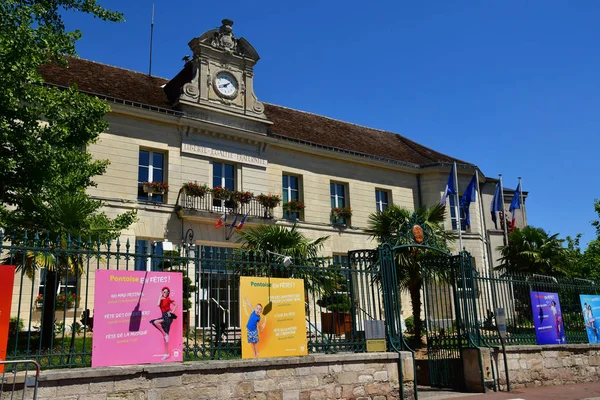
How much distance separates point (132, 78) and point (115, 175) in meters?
5.56

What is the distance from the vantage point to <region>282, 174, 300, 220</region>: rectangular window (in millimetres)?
22125

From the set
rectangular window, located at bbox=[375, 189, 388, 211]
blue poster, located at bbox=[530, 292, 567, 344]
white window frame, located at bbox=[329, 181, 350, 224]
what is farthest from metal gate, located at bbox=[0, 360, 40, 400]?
rectangular window, located at bbox=[375, 189, 388, 211]

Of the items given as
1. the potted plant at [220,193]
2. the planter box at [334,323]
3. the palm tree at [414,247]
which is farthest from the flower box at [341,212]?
the planter box at [334,323]

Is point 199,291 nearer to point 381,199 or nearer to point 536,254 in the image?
point 536,254

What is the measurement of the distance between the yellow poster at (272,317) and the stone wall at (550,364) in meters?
5.47

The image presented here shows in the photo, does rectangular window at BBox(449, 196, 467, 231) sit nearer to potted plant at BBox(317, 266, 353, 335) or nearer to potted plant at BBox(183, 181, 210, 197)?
potted plant at BBox(183, 181, 210, 197)

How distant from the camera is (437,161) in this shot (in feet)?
90.5

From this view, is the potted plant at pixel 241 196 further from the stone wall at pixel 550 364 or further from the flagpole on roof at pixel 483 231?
the flagpole on roof at pixel 483 231

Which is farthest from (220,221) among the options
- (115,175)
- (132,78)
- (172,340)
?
(172,340)

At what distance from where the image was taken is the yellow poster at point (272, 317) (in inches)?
338

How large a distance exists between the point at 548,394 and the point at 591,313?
458 cm

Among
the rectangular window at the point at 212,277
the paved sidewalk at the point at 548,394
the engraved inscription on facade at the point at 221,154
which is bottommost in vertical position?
the paved sidewalk at the point at 548,394

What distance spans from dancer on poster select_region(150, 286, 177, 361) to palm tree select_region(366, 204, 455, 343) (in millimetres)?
5224

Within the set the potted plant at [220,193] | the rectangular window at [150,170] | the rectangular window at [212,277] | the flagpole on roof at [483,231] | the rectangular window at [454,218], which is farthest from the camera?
the flagpole on roof at [483,231]
